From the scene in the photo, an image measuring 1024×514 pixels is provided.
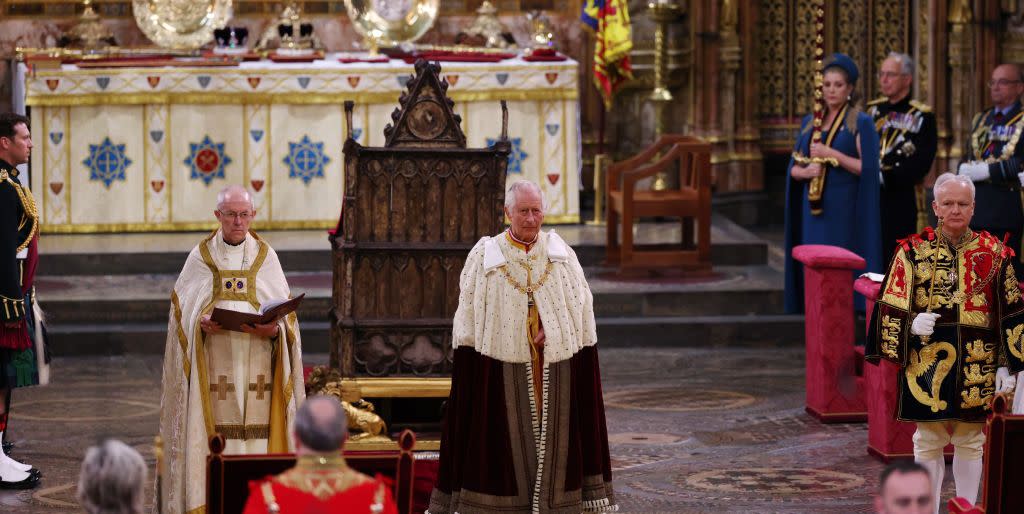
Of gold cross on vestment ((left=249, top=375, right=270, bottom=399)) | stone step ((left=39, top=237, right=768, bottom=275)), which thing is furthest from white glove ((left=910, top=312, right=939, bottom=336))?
stone step ((left=39, top=237, right=768, bottom=275))

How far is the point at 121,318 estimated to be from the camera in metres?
12.6

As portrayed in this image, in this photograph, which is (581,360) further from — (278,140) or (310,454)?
(278,140)

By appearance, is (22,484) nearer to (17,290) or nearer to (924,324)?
(17,290)

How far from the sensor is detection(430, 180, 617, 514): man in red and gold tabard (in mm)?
7375

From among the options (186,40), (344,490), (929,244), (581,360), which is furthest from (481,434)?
(186,40)

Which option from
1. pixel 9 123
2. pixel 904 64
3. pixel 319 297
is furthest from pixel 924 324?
pixel 319 297

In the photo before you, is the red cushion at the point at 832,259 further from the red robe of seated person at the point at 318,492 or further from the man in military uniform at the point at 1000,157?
the red robe of seated person at the point at 318,492

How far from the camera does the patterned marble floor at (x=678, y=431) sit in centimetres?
884

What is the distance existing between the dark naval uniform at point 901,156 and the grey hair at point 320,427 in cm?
767

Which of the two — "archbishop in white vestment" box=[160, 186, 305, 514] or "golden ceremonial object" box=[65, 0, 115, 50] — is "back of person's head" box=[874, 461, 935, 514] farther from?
"golden ceremonial object" box=[65, 0, 115, 50]

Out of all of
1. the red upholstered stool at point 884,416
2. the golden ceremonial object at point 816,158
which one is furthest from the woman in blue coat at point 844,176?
the red upholstered stool at point 884,416

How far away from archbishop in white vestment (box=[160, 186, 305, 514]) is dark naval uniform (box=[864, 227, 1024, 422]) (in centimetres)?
256

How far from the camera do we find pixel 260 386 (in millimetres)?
7691

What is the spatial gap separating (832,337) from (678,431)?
102 centimetres
